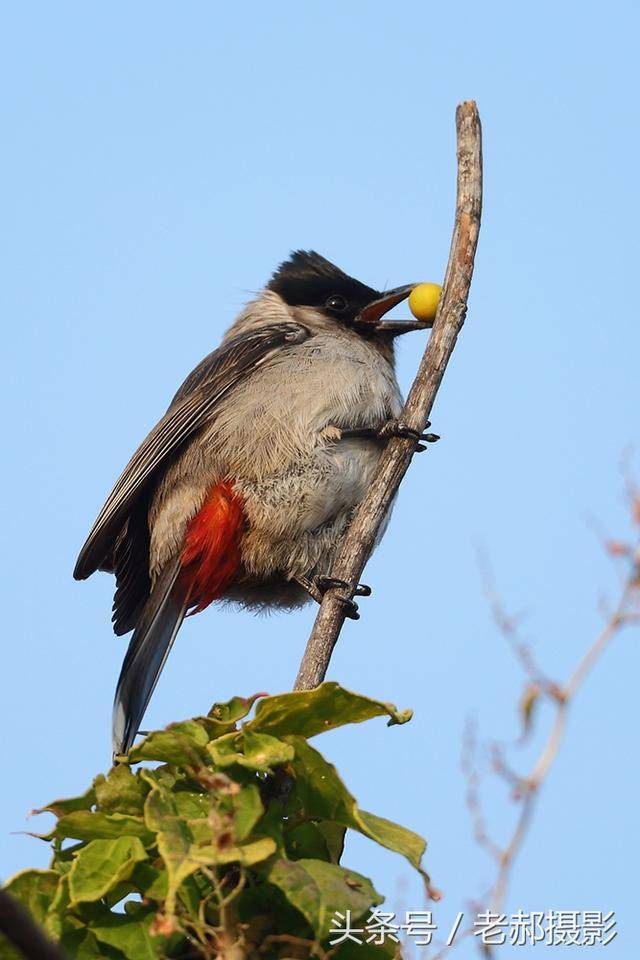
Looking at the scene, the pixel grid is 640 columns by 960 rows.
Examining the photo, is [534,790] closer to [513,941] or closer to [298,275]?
[513,941]

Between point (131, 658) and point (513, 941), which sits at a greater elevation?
point (131, 658)

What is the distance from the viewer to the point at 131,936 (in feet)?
8.15

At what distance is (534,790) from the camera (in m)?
1.61

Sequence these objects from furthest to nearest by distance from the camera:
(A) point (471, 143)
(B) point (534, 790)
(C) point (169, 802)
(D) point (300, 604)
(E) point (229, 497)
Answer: (D) point (300, 604) → (E) point (229, 497) → (A) point (471, 143) → (C) point (169, 802) → (B) point (534, 790)

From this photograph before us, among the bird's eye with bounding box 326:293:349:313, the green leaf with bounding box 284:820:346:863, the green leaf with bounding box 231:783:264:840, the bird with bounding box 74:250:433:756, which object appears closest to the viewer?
the green leaf with bounding box 231:783:264:840

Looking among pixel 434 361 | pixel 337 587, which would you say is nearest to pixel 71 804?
pixel 337 587

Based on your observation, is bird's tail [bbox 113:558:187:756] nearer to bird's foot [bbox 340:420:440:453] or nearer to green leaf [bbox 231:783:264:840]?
bird's foot [bbox 340:420:440:453]

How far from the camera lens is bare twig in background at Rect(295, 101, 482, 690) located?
4395mm

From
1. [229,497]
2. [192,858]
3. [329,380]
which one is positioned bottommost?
[192,858]

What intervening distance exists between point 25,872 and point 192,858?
0.43m

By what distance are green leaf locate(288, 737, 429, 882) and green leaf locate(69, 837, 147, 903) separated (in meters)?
0.38

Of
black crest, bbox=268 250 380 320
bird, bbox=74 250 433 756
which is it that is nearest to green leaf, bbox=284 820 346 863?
bird, bbox=74 250 433 756

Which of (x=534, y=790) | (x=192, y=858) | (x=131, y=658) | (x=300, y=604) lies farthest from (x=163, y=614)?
(x=534, y=790)

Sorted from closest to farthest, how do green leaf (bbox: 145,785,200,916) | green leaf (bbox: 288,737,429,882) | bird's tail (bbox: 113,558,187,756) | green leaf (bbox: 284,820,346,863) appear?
green leaf (bbox: 145,785,200,916)
green leaf (bbox: 288,737,429,882)
green leaf (bbox: 284,820,346,863)
bird's tail (bbox: 113,558,187,756)
